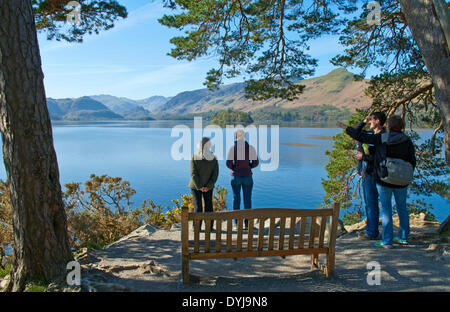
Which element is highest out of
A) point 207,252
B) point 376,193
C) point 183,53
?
point 183,53

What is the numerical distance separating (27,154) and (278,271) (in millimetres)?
3080

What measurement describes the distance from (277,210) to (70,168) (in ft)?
→ 95.0

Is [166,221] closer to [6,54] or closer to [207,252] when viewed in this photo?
[207,252]

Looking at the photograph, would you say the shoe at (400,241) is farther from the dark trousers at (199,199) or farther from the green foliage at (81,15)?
the green foliage at (81,15)

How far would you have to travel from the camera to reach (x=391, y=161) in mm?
4090

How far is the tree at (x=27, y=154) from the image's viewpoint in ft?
9.71

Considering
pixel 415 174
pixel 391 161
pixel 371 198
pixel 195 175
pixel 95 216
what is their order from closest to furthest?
pixel 391 161 → pixel 371 198 → pixel 195 175 → pixel 95 216 → pixel 415 174

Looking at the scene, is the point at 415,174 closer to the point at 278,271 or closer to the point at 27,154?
the point at 278,271

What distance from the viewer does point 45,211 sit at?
312cm

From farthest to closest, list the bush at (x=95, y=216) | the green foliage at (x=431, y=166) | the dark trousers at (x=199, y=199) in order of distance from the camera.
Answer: the green foliage at (x=431, y=166)
the bush at (x=95, y=216)
the dark trousers at (x=199, y=199)

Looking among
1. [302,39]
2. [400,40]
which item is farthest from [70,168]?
[400,40]

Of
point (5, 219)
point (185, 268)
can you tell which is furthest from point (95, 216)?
point (185, 268)

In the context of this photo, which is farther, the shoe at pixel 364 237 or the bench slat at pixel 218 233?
the shoe at pixel 364 237

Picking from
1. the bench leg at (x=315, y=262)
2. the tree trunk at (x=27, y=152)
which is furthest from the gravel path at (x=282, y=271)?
the tree trunk at (x=27, y=152)
